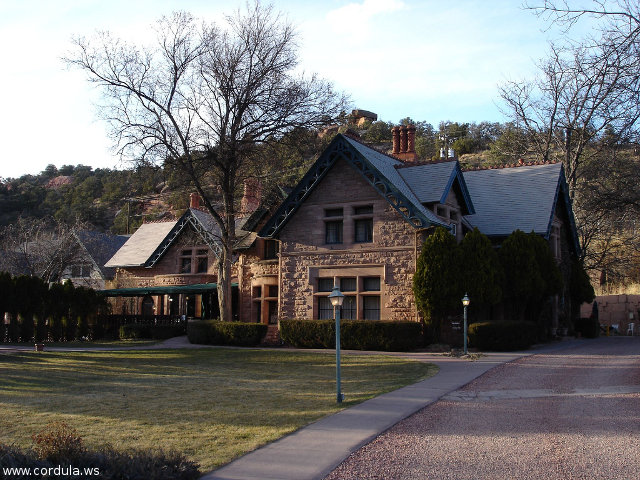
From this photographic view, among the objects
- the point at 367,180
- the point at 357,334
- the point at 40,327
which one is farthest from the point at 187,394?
the point at 40,327

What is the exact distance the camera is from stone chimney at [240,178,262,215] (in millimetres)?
30083

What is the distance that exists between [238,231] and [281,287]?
9.43m

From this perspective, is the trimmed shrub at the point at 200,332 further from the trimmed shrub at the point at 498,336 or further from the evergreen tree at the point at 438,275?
the trimmed shrub at the point at 498,336

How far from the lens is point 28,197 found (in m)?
89.6

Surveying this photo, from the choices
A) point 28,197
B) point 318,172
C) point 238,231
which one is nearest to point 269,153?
point 318,172

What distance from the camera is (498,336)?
22.7 m

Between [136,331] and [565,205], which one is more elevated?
[565,205]

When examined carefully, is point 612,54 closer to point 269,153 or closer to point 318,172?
point 318,172

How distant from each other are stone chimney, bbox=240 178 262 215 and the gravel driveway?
17.9 metres

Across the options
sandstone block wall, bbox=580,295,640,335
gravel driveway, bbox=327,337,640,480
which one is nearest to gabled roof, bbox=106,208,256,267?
gravel driveway, bbox=327,337,640,480

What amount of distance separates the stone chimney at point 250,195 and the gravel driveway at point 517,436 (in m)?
17.9

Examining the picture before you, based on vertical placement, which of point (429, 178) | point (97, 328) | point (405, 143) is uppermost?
point (405, 143)

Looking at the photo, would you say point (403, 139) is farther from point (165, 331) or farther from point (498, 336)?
point (165, 331)

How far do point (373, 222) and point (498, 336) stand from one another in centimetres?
658
